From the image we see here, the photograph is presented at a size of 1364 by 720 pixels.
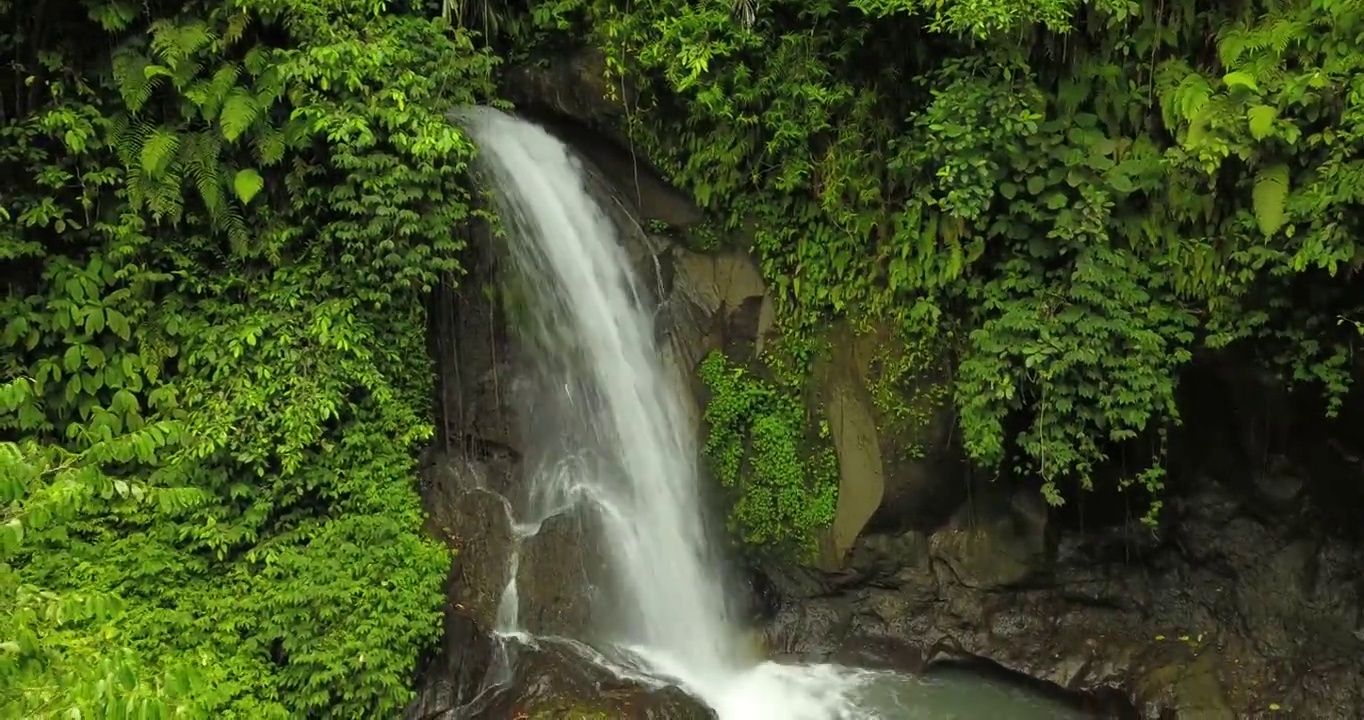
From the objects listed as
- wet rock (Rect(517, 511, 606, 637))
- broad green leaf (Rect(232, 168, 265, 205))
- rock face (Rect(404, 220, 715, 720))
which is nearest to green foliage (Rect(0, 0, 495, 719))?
broad green leaf (Rect(232, 168, 265, 205))

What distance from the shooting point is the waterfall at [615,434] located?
8.29m

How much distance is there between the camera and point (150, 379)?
7262mm

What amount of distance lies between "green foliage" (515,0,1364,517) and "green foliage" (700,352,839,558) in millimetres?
797

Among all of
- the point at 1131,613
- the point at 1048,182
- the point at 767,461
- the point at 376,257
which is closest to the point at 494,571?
the point at 767,461

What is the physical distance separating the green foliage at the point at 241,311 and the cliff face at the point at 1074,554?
2.79m

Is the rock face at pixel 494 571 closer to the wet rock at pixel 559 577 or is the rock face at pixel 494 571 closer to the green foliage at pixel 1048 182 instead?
the wet rock at pixel 559 577

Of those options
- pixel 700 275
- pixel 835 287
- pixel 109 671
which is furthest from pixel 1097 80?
pixel 109 671

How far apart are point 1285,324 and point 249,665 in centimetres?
811

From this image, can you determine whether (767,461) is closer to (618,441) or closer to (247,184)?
(618,441)

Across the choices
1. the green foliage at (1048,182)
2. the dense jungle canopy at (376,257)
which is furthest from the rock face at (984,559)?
the dense jungle canopy at (376,257)

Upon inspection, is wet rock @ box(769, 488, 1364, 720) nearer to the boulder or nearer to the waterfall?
the waterfall

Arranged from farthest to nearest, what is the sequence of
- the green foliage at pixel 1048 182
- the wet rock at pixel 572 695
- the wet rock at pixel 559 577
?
the wet rock at pixel 559 577 < the wet rock at pixel 572 695 < the green foliage at pixel 1048 182

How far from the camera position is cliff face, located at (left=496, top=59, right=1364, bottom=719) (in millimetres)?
7812

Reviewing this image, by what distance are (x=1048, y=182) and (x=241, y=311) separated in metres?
6.57
